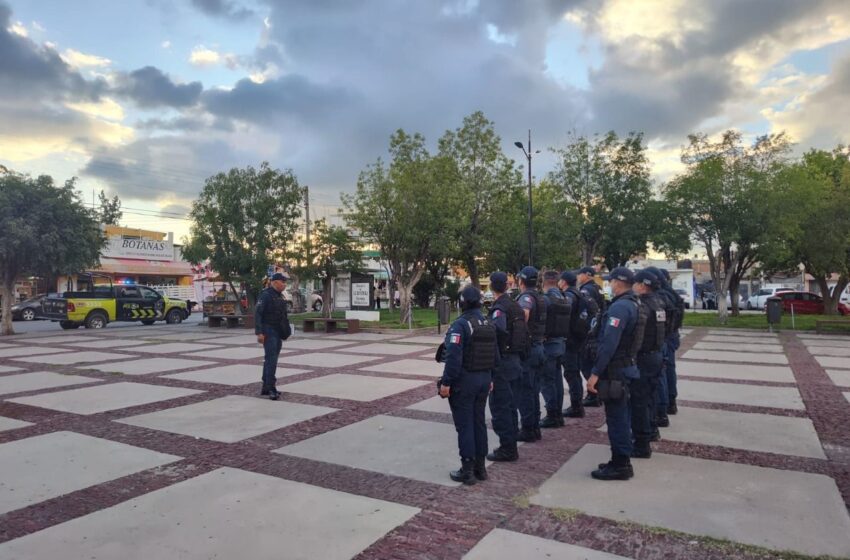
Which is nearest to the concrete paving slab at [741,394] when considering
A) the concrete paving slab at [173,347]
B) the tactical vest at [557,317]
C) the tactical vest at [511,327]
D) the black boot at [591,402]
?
the black boot at [591,402]

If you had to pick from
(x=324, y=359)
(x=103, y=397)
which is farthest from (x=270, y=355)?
(x=324, y=359)

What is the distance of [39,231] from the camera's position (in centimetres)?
1900

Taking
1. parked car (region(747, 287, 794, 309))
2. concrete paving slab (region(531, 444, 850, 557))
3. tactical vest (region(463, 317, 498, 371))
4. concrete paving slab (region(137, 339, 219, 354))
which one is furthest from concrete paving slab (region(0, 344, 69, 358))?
parked car (region(747, 287, 794, 309))

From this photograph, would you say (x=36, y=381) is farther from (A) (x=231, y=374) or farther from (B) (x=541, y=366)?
(B) (x=541, y=366)

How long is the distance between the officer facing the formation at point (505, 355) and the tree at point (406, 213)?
612 inches

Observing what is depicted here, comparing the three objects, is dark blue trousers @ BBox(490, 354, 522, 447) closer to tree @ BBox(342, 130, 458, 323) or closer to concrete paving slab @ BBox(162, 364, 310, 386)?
concrete paving slab @ BBox(162, 364, 310, 386)

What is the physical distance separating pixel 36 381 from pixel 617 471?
31.2ft

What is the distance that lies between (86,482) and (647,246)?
1003 inches

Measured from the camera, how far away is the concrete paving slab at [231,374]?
9.48 metres

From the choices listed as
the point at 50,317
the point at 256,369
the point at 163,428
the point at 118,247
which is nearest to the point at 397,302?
the point at 118,247

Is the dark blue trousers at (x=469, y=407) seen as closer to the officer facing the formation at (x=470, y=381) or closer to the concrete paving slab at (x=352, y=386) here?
the officer facing the formation at (x=470, y=381)

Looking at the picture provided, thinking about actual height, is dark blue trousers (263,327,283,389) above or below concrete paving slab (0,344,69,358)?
above

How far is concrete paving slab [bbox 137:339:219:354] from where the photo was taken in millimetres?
14073

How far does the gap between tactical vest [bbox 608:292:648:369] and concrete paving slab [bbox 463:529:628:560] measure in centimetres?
166
